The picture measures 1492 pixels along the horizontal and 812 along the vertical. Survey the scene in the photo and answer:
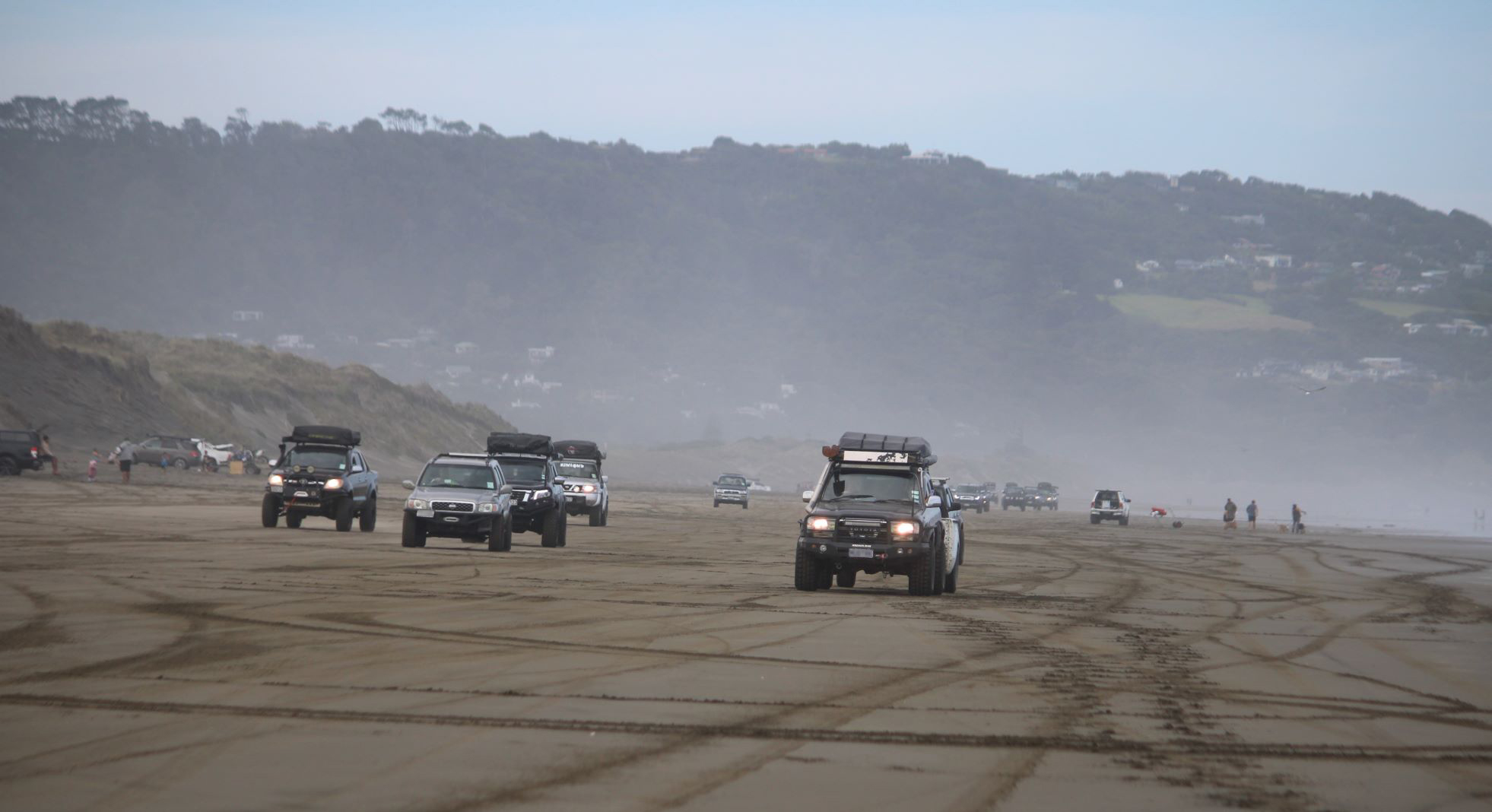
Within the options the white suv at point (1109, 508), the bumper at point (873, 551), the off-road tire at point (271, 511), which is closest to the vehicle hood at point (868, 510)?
the bumper at point (873, 551)

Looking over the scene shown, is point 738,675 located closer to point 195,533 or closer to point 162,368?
point 195,533

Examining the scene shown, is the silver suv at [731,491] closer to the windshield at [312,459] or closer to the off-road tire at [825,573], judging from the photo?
the windshield at [312,459]

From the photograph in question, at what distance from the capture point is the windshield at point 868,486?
21.3 metres

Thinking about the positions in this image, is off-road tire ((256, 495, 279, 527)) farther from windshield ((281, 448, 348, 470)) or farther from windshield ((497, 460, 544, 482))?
windshield ((497, 460, 544, 482))

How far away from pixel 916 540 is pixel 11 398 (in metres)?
67.1

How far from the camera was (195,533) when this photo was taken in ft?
97.3

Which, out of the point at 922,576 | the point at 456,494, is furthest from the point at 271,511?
the point at 922,576

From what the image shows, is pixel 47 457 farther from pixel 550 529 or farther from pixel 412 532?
pixel 412 532

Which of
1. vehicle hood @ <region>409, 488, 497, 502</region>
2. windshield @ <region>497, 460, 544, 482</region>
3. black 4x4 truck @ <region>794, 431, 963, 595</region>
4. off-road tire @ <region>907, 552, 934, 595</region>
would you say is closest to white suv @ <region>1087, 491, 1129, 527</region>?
windshield @ <region>497, 460, 544, 482</region>

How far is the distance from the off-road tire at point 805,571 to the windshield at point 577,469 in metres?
21.7

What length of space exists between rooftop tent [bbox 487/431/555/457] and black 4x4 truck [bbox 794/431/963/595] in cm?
1299

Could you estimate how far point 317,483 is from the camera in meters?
32.4

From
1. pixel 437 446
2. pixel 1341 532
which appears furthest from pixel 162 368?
pixel 1341 532

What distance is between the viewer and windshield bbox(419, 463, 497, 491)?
28.4 m
